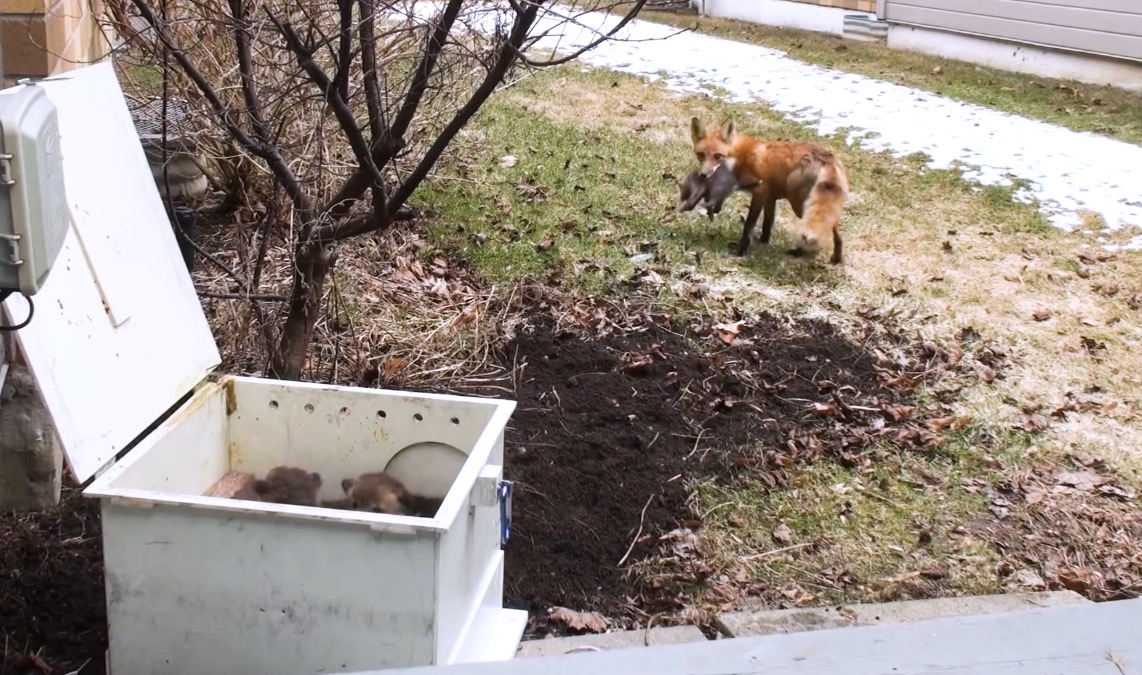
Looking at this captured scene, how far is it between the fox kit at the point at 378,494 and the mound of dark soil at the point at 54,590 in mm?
881

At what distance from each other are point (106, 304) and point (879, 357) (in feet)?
13.7

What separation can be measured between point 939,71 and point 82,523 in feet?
40.5

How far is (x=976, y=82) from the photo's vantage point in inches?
515

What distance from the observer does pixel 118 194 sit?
303cm

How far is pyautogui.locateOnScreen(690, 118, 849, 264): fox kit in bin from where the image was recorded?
7012 millimetres

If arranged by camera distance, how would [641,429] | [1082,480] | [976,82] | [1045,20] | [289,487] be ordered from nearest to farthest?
[289,487], [1082,480], [641,429], [976,82], [1045,20]

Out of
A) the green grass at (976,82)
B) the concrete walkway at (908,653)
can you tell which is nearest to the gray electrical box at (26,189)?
the concrete walkway at (908,653)

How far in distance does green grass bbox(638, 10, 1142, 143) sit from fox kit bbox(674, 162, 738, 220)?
4816 millimetres

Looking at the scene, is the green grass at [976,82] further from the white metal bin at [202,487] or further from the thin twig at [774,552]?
the white metal bin at [202,487]

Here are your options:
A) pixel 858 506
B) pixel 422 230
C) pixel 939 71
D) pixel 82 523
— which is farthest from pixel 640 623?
pixel 939 71

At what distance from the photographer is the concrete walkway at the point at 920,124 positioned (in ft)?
28.8

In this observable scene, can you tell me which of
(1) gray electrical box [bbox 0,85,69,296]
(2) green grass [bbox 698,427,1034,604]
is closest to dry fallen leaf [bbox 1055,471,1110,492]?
(2) green grass [bbox 698,427,1034,604]

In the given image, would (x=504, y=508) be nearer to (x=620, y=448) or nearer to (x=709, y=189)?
(x=620, y=448)

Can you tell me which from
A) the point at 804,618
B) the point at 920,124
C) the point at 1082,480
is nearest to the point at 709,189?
the point at 1082,480
